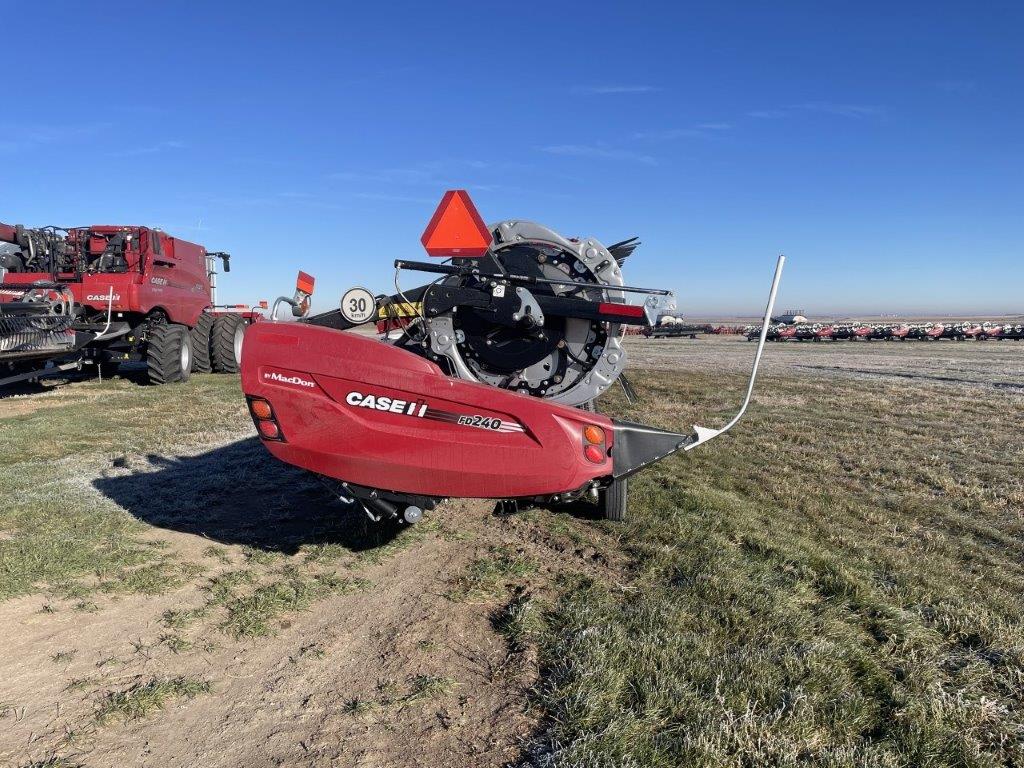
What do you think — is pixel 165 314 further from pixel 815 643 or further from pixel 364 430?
pixel 815 643

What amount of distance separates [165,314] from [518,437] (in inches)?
504

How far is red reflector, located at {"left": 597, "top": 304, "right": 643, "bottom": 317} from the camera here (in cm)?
411

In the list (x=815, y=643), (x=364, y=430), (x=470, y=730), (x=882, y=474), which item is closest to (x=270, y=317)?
(x=364, y=430)

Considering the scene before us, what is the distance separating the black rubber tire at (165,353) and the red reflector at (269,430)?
35.5 ft

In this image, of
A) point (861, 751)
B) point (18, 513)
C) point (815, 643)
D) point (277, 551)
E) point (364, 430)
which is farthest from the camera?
point (18, 513)

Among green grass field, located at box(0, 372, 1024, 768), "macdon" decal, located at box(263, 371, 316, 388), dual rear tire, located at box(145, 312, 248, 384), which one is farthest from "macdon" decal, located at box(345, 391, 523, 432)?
dual rear tire, located at box(145, 312, 248, 384)

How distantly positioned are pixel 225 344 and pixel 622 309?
521 inches

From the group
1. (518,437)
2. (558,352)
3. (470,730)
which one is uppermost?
(558,352)

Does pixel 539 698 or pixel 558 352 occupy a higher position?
pixel 558 352

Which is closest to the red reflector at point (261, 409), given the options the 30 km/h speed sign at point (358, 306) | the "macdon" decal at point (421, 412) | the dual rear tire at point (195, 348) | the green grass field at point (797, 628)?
the "macdon" decal at point (421, 412)

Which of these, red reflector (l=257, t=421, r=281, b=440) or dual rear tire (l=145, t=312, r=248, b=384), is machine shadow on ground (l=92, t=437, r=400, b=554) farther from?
dual rear tire (l=145, t=312, r=248, b=384)

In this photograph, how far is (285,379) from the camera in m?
3.42

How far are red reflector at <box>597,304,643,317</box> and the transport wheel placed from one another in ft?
42.4

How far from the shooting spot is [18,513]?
4992mm
